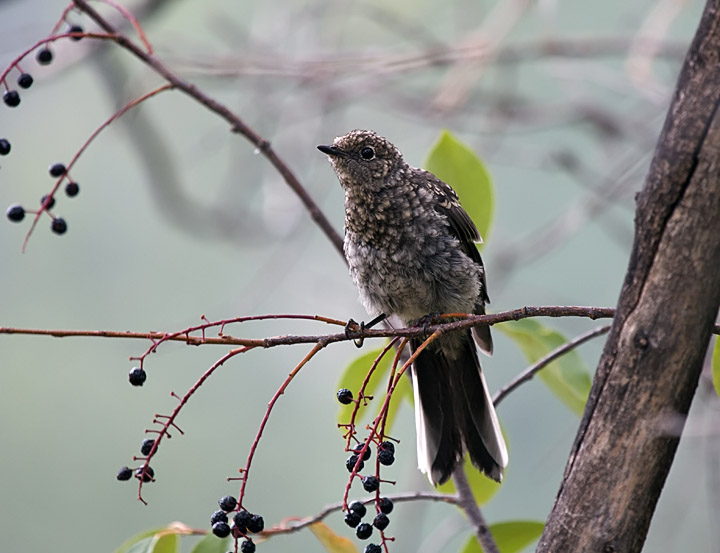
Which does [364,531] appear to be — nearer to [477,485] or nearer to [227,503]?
[227,503]

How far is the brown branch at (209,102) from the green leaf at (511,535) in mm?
1022

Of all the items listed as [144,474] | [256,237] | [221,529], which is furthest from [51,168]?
[256,237]

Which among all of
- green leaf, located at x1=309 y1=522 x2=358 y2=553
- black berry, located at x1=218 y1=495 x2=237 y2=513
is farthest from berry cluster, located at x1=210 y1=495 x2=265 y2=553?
green leaf, located at x1=309 y1=522 x2=358 y2=553

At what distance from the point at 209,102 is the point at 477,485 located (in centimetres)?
138

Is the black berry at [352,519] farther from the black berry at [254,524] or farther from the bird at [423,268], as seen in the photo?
the bird at [423,268]

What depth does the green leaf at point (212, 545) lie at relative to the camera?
7.00 feet

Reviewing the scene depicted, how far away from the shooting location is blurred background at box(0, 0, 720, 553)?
5.05 m

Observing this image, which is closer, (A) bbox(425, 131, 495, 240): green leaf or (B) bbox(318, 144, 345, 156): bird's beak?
(A) bbox(425, 131, 495, 240): green leaf

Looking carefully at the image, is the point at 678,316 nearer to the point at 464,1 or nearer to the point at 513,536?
the point at 513,536

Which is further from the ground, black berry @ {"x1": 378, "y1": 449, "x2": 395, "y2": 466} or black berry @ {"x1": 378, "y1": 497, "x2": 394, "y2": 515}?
black berry @ {"x1": 378, "y1": 449, "x2": 395, "y2": 466}

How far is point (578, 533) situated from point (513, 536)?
0.85m

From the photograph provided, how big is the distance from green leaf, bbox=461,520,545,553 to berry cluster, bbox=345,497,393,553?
1.88ft

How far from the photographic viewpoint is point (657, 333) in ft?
4.85

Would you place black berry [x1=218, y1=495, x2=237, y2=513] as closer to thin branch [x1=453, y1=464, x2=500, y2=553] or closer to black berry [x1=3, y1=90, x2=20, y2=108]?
thin branch [x1=453, y1=464, x2=500, y2=553]
